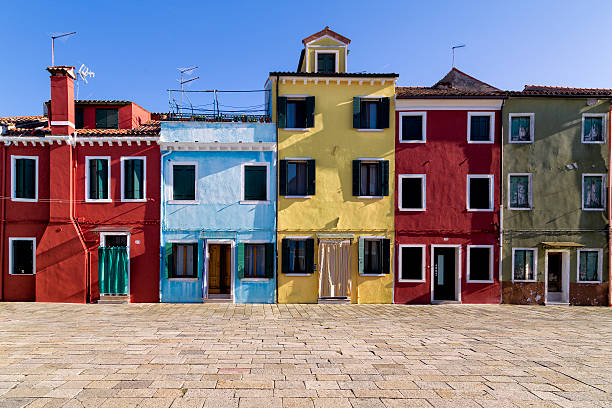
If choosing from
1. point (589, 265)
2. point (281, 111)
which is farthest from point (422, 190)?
point (589, 265)

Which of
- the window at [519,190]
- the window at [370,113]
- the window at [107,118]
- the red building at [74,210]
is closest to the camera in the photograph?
the red building at [74,210]

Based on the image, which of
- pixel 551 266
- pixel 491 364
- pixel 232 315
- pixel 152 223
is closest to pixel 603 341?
pixel 491 364

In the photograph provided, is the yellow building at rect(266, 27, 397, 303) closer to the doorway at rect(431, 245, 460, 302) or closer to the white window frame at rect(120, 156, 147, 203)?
the doorway at rect(431, 245, 460, 302)

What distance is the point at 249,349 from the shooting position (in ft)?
32.0

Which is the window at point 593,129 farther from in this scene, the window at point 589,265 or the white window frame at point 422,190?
the white window frame at point 422,190

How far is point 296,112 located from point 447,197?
7.91 metres

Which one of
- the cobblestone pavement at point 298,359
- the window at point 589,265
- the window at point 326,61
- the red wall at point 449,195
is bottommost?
the cobblestone pavement at point 298,359

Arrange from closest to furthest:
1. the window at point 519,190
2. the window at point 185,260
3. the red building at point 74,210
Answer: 1. the red building at point 74,210
2. the window at point 185,260
3. the window at point 519,190

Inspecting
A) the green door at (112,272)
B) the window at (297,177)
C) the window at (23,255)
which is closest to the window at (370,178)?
the window at (297,177)

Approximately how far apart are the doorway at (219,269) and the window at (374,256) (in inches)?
232

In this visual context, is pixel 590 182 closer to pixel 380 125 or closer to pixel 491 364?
pixel 380 125

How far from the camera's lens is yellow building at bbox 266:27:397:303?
1692 centimetres

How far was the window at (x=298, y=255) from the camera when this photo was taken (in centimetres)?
1690

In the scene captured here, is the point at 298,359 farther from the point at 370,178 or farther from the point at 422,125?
the point at 422,125
